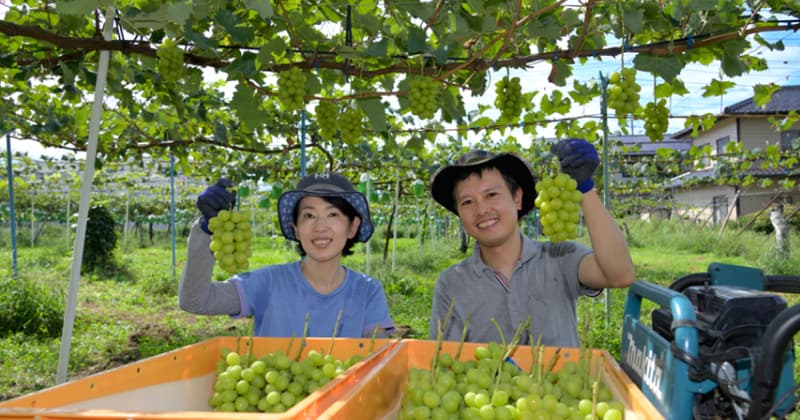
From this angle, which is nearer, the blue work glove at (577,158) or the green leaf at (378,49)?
the blue work glove at (577,158)

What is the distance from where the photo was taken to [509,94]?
3.23 m

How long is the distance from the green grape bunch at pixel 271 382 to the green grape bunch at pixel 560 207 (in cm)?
66

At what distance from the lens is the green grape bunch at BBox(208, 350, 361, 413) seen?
1381 millimetres

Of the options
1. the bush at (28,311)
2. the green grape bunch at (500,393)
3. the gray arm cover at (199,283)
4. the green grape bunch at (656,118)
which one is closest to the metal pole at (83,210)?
the gray arm cover at (199,283)

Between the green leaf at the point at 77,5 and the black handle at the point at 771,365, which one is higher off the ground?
the green leaf at the point at 77,5

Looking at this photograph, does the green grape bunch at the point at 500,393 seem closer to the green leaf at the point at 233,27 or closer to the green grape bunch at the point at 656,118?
the green leaf at the point at 233,27

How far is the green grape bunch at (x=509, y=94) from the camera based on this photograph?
3.22 metres

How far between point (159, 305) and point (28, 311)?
1883mm

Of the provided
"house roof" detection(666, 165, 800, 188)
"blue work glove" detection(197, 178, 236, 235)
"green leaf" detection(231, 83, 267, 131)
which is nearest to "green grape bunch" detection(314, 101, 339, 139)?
"green leaf" detection(231, 83, 267, 131)

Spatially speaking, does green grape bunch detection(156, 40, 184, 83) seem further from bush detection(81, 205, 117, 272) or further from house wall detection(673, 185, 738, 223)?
house wall detection(673, 185, 738, 223)

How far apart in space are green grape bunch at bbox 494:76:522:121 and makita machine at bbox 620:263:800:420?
73.4 inches

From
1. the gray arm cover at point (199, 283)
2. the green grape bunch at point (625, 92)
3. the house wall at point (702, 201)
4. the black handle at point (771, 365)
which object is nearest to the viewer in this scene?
the black handle at point (771, 365)

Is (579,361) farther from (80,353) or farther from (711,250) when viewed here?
(711,250)

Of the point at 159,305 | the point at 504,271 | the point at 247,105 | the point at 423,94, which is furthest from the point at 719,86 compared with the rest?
the point at 159,305
